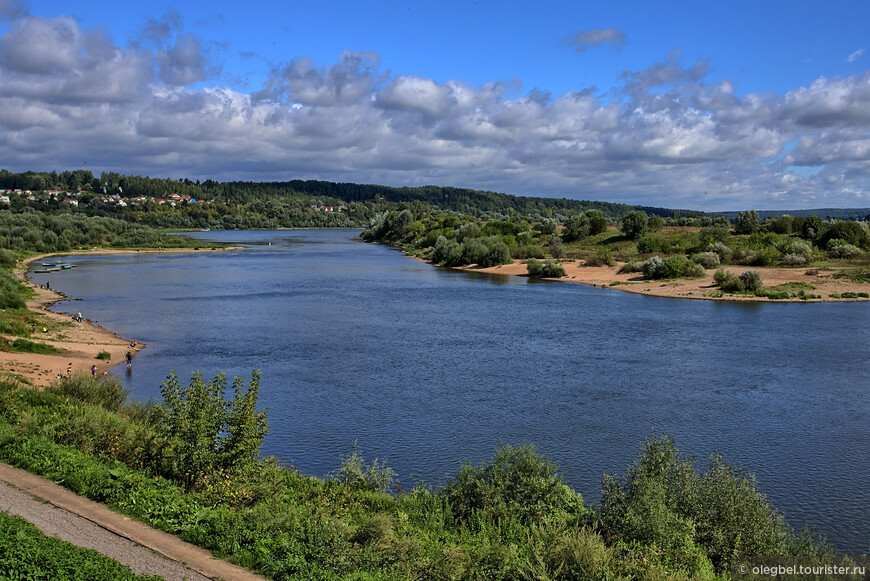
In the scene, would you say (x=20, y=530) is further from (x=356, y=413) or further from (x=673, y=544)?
(x=356, y=413)

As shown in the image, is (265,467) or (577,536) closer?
(577,536)

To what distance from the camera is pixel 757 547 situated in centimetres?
1406

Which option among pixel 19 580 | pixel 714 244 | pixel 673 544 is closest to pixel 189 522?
pixel 19 580

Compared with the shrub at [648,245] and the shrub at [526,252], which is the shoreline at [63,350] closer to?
the shrub at [526,252]

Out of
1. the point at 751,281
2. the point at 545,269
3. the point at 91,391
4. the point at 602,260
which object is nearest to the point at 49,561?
the point at 91,391

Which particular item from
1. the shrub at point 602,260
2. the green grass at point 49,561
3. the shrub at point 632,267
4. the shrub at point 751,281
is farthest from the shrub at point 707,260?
the green grass at point 49,561

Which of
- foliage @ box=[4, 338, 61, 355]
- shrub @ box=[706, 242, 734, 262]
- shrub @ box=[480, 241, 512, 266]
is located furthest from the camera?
shrub @ box=[480, 241, 512, 266]

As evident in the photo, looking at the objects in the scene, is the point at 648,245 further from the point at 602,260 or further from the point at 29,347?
the point at 29,347

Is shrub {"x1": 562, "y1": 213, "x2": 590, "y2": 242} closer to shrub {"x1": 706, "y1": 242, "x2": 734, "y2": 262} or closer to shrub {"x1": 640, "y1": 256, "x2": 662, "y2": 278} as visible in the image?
shrub {"x1": 706, "y1": 242, "x2": 734, "y2": 262}

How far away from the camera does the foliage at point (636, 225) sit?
97.8m

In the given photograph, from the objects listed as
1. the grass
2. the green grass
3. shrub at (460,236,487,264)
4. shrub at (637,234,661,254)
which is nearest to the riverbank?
shrub at (637,234,661,254)

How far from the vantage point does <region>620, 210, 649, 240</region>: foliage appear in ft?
321

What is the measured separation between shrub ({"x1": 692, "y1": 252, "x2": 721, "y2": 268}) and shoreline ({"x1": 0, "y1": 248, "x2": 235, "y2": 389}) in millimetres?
59724

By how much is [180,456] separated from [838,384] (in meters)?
28.8
